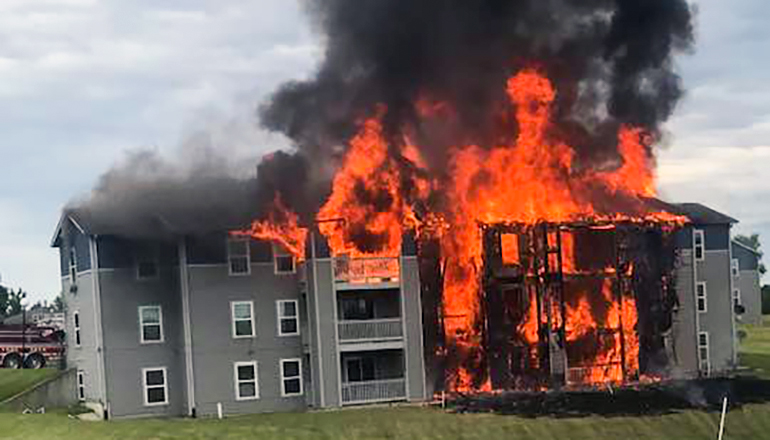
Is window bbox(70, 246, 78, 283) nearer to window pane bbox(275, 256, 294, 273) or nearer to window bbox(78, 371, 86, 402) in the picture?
window bbox(78, 371, 86, 402)

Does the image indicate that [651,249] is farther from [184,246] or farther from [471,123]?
[184,246]

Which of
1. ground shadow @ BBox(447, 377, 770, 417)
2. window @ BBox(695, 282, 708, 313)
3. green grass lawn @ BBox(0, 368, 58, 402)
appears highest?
window @ BBox(695, 282, 708, 313)

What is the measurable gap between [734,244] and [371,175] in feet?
162

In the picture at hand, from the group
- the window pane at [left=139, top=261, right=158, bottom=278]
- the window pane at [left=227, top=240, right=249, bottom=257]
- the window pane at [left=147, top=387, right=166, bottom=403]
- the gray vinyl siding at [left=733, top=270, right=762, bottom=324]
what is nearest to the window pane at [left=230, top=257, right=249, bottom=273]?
the window pane at [left=227, top=240, right=249, bottom=257]

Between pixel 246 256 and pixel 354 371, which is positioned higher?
pixel 246 256

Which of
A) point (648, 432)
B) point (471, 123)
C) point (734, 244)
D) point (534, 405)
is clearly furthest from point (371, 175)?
point (734, 244)

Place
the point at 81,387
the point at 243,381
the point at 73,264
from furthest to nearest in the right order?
the point at 73,264
the point at 81,387
the point at 243,381

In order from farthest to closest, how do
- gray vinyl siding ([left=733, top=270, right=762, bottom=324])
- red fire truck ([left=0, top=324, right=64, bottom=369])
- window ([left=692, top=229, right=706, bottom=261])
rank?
gray vinyl siding ([left=733, top=270, right=762, bottom=324])
red fire truck ([left=0, top=324, right=64, bottom=369])
window ([left=692, top=229, right=706, bottom=261])

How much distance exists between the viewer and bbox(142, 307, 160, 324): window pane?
42.0m

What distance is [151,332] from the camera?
138 feet

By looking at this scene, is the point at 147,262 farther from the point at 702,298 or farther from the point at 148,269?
the point at 702,298

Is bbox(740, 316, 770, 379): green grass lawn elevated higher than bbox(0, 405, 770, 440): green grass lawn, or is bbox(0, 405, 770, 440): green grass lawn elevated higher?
bbox(0, 405, 770, 440): green grass lawn

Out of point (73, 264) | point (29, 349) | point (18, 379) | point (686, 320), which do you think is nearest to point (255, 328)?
point (73, 264)

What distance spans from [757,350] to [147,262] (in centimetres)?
3541
